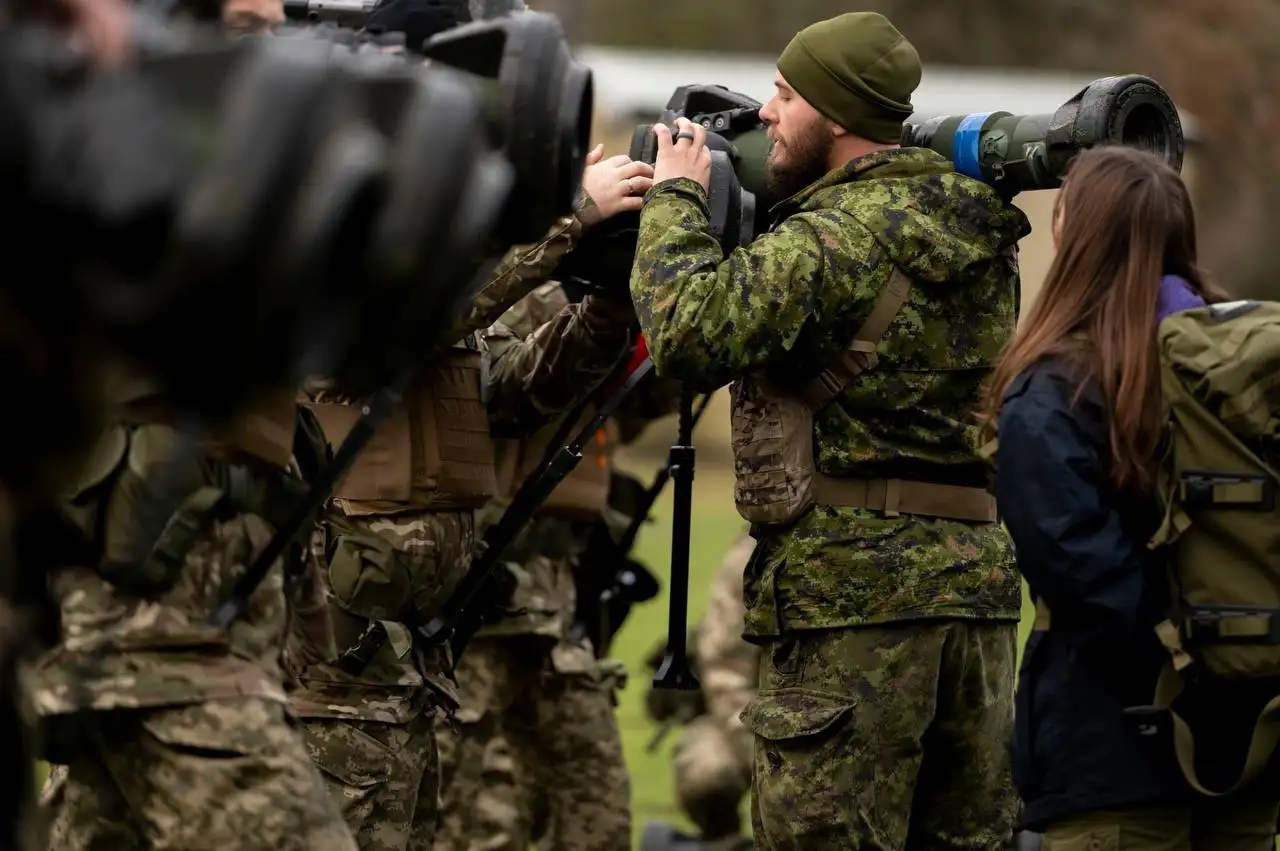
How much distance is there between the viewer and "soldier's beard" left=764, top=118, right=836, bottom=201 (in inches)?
195

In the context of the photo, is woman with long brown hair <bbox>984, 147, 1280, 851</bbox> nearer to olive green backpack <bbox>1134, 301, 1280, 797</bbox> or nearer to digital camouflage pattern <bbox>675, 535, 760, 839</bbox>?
olive green backpack <bbox>1134, 301, 1280, 797</bbox>

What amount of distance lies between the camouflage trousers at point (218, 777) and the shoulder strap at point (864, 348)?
1507 mm

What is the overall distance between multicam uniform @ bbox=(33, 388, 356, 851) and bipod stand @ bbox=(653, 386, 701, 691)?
1.45 meters

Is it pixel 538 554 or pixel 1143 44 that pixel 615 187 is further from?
pixel 1143 44

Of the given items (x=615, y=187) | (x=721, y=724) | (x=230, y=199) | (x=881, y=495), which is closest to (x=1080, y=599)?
(x=881, y=495)

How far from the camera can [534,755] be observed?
687 centimetres

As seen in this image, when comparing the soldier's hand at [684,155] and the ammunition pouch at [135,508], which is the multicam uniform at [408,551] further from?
the ammunition pouch at [135,508]

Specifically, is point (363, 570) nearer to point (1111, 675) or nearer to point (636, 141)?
point (636, 141)

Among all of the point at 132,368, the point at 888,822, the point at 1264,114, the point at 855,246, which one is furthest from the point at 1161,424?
the point at 1264,114

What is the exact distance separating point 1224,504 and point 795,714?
1.20m

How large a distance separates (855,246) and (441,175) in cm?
251

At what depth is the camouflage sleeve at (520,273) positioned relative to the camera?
5.05 metres

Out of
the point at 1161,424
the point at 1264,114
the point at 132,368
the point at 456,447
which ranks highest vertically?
the point at 132,368

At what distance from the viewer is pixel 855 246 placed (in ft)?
15.5
